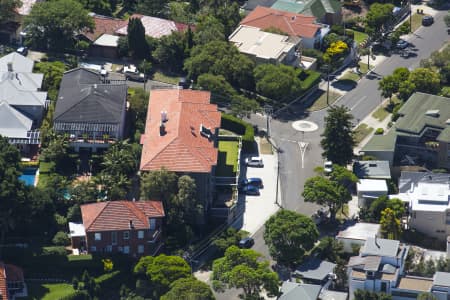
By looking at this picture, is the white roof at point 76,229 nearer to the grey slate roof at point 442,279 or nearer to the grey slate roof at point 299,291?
the grey slate roof at point 299,291

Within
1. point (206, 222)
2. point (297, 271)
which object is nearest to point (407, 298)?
point (297, 271)

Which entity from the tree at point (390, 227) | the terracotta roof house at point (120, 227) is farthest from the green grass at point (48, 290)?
the tree at point (390, 227)

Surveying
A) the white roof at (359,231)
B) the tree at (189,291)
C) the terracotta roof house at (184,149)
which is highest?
the terracotta roof house at (184,149)

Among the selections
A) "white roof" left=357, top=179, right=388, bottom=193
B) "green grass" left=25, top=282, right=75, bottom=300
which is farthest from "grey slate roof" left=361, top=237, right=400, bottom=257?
"green grass" left=25, top=282, right=75, bottom=300

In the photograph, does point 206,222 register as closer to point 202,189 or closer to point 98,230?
point 202,189

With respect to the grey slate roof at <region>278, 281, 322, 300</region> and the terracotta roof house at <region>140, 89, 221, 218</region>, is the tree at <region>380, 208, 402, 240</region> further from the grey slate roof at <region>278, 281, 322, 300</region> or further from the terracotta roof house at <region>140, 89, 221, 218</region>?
the terracotta roof house at <region>140, 89, 221, 218</region>

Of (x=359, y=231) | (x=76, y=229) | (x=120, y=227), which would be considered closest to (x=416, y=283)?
(x=359, y=231)

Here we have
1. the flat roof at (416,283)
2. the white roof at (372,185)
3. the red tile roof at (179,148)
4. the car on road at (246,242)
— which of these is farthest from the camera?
the white roof at (372,185)

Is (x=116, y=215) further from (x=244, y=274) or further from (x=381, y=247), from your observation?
(x=381, y=247)
